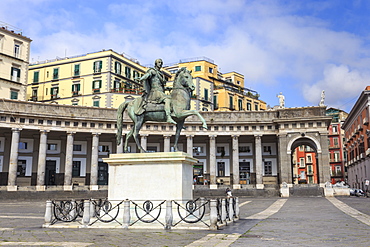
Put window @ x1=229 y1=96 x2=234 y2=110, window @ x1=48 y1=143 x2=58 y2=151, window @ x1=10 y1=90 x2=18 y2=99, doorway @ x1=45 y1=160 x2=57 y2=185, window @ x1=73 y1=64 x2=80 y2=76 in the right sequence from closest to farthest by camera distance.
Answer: window @ x1=10 y1=90 x2=18 y2=99 < doorway @ x1=45 y1=160 x2=57 y2=185 < window @ x1=48 y1=143 x2=58 y2=151 < window @ x1=73 y1=64 x2=80 y2=76 < window @ x1=229 y1=96 x2=234 y2=110

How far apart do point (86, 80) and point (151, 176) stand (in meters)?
50.4

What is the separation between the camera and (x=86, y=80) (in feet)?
203

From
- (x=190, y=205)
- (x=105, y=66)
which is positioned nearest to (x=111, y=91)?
(x=105, y=66)

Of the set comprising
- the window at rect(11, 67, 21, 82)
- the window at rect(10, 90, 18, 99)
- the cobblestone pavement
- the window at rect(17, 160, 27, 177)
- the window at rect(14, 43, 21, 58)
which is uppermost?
the window at rect(14, 43, 21, 58)

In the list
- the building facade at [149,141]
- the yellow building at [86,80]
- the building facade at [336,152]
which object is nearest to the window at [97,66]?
the yellow building at [86,80]

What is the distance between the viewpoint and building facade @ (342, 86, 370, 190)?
5451 cm

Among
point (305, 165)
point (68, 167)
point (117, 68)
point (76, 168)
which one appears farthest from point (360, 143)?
point (68, 167)

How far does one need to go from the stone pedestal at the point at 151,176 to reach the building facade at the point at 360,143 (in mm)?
41237

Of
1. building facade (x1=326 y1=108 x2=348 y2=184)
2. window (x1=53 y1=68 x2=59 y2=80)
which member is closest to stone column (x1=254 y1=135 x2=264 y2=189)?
window (x1=53 y1=68 x2=59 y2=80)

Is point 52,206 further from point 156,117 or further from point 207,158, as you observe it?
point 207,158

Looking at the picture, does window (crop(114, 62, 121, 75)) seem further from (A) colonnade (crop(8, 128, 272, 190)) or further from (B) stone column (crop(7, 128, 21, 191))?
(B) stone column (crop(7, 128, 21, 191))

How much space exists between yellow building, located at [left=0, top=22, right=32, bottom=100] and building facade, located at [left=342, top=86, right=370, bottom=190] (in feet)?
163

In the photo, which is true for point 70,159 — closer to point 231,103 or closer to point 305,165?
point 231,103

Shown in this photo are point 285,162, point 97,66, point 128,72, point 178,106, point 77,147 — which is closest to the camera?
point 178,106
